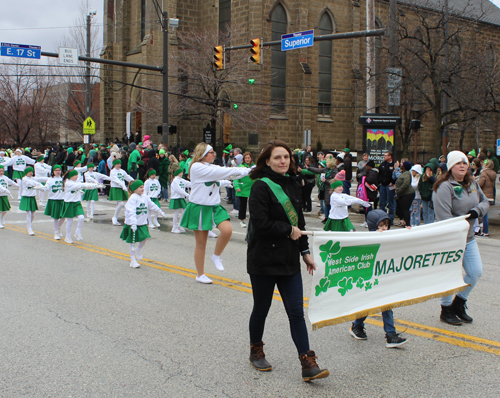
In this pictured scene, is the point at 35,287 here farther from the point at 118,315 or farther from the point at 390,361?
the point at 390,361

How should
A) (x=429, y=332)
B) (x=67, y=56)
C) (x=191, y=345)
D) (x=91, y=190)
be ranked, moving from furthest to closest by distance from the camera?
(x=67, y=56)
(x=91, y=190)
(x=429, y=332)
(x=191, y=345)

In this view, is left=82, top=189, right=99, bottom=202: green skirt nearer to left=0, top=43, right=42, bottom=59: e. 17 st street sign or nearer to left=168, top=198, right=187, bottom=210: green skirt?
left=168, top=198, right=187, bottom=210: green skirt

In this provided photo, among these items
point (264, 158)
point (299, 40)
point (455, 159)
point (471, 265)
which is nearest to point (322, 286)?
point (264, 158)

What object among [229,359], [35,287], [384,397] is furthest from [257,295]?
[35,287]

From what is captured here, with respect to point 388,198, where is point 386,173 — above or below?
above

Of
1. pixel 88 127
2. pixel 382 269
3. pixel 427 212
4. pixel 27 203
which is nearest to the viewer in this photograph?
pixel 382 269

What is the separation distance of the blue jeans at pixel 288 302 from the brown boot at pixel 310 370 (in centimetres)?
5

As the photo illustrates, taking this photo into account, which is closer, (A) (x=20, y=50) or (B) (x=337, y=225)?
(B) (x=337, y=225)

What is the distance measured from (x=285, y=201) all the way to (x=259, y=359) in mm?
1415

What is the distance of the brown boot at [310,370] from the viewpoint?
4.14 meters

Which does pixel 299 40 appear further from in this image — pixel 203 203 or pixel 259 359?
pixel 259 359

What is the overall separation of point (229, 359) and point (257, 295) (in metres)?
0.83

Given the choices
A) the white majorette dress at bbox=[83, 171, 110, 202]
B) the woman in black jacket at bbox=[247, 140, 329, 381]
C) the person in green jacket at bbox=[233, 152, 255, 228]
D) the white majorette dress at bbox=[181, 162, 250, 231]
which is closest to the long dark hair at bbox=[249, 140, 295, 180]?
the woman in black jacket at bbox=[247, 140, 329, 381]

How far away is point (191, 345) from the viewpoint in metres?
5.13
